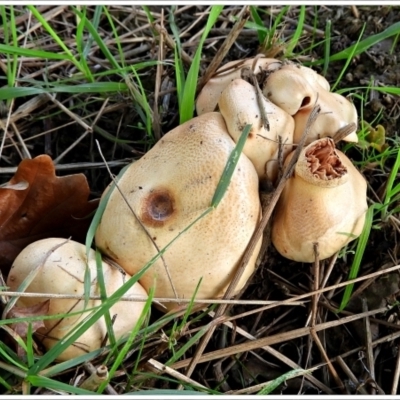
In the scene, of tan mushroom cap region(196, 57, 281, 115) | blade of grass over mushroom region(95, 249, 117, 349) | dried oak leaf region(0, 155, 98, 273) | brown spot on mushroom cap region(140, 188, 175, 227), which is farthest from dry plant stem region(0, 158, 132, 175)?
Result: blade of grass over mushroom region(95, 249, 117, 349)

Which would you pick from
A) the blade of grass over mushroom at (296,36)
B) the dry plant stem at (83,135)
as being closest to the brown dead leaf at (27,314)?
the dry plant stem at (83,135)

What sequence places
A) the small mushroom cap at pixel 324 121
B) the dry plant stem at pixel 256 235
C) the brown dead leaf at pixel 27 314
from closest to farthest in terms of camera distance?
the brown dead leaf at pixel 27 314 → the dry plant stem at pixel 256 235 → the small mushroom cap at pixel 324 121

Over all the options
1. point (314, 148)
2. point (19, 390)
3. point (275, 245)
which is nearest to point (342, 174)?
point (314, 148)

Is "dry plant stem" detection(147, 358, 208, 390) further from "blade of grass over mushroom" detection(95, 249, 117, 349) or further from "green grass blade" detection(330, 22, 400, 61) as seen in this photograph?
"green grass blade" detection(330, 22, 400, 61)

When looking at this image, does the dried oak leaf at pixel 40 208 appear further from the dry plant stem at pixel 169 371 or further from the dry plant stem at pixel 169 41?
the dry plant stem at pixel 169 41

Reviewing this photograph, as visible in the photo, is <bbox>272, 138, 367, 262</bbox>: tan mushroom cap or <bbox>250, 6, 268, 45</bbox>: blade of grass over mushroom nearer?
<bbox>272, 138, 367, 262</bbox>: tan mushroom cap

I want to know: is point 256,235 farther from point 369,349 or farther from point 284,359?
point 369,349

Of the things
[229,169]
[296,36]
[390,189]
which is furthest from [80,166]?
[390,189]
